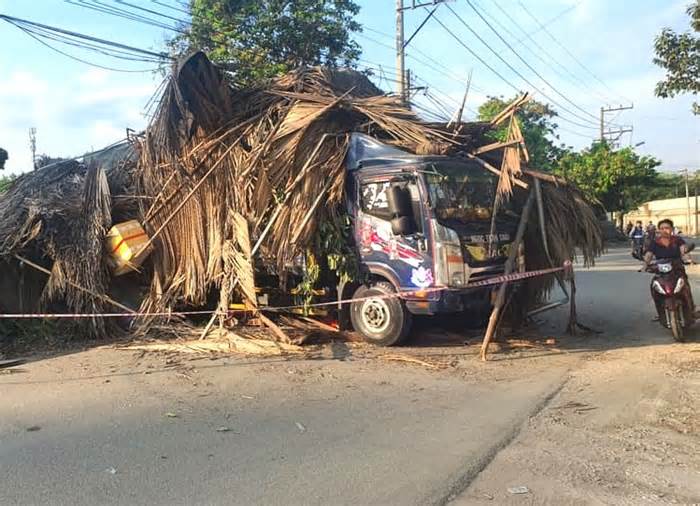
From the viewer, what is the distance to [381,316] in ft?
27.3

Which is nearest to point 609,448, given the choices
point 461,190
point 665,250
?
point 461,190

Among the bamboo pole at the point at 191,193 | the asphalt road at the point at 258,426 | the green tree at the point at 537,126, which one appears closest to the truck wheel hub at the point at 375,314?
the asphalt road at the point at 258,426

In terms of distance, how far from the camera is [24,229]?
29.6 ft

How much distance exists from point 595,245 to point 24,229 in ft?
27.4

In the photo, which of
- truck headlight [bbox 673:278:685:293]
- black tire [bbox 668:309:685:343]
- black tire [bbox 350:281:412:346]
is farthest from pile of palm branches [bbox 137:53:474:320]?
black tire [bbox 668:309:685:343]

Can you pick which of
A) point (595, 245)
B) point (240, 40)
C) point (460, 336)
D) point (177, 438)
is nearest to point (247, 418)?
point (177, 438)

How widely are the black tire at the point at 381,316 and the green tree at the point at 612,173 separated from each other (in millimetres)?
29344

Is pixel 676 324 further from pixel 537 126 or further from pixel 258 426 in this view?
pixel 537 126

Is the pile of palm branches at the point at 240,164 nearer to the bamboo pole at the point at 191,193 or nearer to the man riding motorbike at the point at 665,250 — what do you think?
the bamboo pole at the point at 191,193

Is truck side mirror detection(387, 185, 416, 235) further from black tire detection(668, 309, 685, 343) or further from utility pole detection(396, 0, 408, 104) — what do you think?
utility pole detection(396, 0, 408, 104)

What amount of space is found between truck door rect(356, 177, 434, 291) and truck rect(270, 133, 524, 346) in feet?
0.04

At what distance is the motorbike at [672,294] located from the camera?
8.06m

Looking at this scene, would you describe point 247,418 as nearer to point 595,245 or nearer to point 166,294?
point 166,294

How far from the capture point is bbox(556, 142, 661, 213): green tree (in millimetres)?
35812
